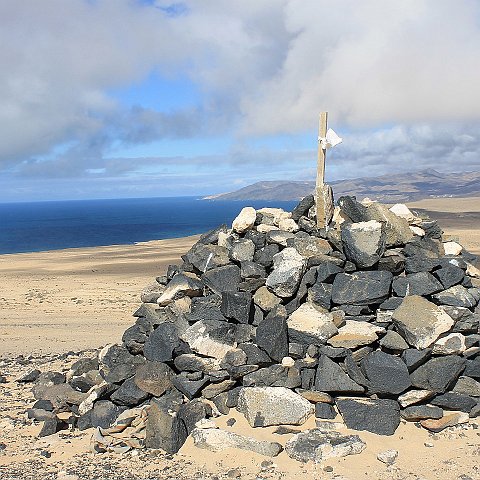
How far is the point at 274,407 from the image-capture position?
907cm

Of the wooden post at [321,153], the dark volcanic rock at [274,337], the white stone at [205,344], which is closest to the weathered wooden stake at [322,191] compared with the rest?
the wooden post at [321,153]

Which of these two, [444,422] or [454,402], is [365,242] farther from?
[444,422]

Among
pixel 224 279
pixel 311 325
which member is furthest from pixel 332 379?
pixel 224 279

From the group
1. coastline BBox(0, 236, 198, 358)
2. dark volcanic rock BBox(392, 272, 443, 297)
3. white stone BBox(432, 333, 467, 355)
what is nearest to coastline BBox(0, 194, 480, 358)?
coastline BBox(0, 236, 198, 358)

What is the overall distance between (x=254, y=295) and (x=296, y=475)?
3.50 metres

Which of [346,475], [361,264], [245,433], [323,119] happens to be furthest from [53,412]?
[323,119]

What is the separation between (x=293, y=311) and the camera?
10086mm

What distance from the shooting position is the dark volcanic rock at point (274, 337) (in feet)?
31.3

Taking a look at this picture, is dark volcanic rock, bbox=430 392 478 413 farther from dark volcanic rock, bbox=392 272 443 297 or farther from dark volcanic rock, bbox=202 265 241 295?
dark volcanic rock, bbox=202 265 241 295

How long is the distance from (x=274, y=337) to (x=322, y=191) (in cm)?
325

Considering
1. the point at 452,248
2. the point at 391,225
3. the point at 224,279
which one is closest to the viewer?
the point at 391,225

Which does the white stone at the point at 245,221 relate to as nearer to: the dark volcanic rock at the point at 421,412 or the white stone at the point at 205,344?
the white stone at the point at 205,344

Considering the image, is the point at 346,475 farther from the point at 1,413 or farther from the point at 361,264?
the point at 1,413

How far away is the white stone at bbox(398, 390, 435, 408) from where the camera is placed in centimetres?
890
